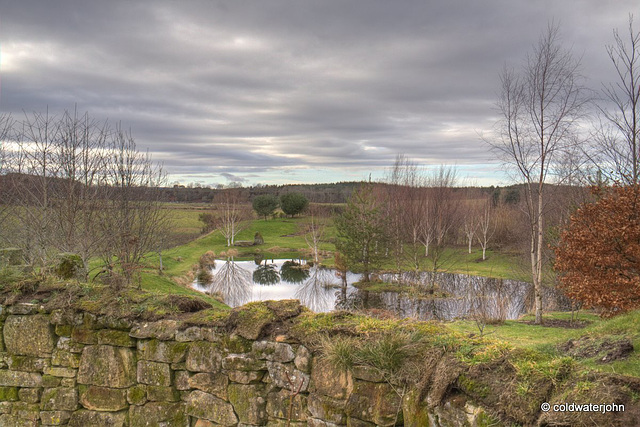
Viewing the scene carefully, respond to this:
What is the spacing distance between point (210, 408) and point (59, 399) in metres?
2.08

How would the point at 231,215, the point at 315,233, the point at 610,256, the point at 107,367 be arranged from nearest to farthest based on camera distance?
the point at 107,367
the point at 610,256
the point at 315,233
the point at 231,215

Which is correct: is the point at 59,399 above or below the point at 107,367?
below

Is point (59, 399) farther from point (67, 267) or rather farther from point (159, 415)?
point (67, 267)

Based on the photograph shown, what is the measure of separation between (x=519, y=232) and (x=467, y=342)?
105ft

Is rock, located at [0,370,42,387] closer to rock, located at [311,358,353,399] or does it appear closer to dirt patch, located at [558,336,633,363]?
rock, located at [311,358,353,399]

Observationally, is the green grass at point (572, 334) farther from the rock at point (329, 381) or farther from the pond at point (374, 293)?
the pond at point (374, 293)

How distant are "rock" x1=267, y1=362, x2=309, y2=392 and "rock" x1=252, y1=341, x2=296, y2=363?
0.06 metres

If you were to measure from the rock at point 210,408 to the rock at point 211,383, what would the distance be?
5cm

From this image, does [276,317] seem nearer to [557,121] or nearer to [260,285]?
[557,121]

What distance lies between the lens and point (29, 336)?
4953 mm

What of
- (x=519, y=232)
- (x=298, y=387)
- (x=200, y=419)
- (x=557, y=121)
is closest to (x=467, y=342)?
(x=298, y=387)

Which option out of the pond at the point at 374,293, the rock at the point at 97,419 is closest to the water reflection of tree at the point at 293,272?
the pond at the point at 374,293

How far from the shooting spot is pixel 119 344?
4.57m

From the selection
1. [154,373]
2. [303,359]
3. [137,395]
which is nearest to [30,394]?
[137,395]
